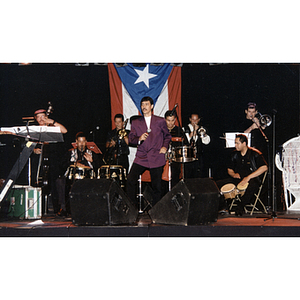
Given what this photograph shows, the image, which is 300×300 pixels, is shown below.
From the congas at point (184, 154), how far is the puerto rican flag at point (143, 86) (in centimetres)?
100

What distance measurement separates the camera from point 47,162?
6.44 m

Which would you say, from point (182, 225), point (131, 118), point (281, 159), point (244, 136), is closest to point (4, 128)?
point (131, 118)

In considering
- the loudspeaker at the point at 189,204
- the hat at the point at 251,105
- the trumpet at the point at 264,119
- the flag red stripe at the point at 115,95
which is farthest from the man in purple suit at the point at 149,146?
the trumpet at the point at 264,119

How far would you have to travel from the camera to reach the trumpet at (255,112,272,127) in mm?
6574

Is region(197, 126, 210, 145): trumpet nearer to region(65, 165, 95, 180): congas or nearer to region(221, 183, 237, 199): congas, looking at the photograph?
region(221, 183, 237, 199): congas

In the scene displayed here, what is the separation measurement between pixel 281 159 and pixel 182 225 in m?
3.01

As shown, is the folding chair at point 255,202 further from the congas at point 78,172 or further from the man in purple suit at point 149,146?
the congas at point 78,172

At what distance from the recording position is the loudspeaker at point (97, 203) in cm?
458

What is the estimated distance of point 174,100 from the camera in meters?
6.52

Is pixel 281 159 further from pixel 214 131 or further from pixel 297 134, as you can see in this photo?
pixel 214 131

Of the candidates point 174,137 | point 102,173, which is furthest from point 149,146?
point 102,173

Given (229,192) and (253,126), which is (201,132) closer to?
(253,126)

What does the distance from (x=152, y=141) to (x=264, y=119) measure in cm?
223

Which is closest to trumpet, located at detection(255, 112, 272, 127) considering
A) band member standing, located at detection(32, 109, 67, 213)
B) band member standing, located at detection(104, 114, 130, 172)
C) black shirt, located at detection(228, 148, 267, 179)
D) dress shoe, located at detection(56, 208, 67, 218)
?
black shirt, located at detection(228, 148, 267, 179)
